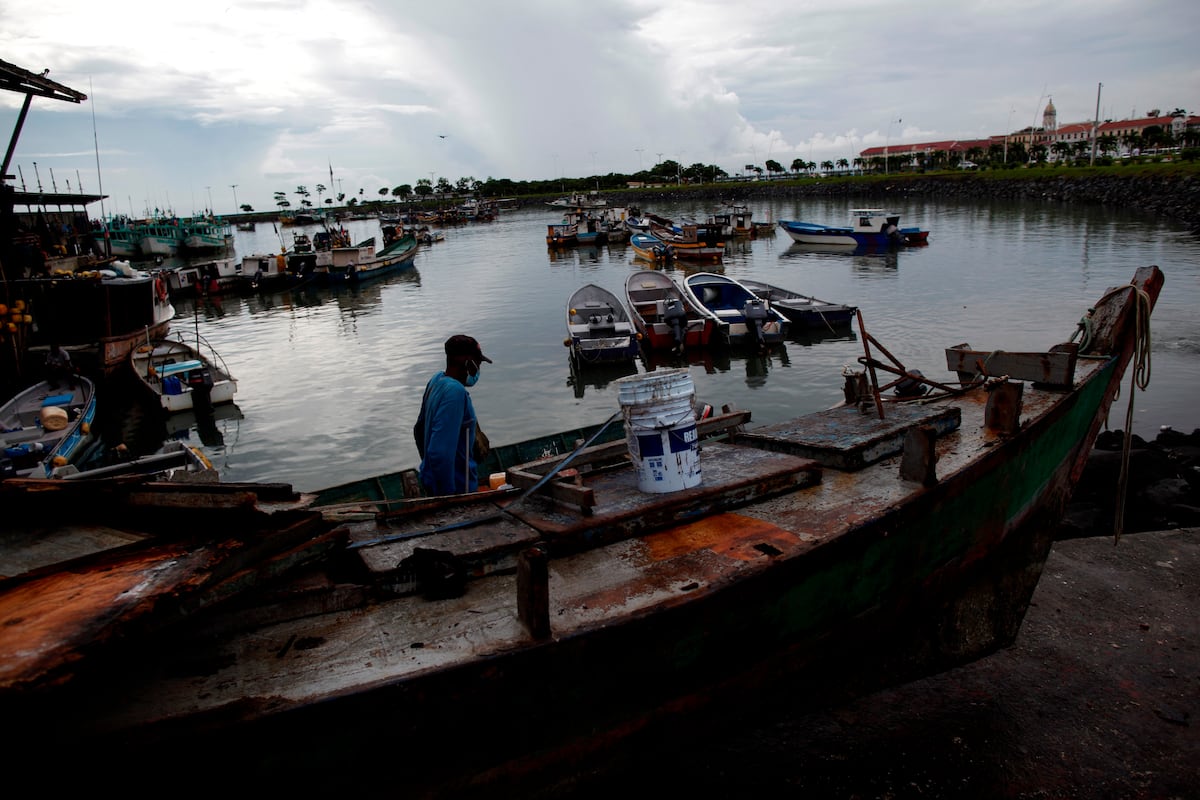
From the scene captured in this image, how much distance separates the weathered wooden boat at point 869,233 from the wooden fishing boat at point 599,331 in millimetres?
24420

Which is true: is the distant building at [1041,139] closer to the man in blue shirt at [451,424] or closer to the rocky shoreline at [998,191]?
the rocky shoreline at [998,191]

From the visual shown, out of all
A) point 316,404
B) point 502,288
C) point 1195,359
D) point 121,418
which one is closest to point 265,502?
point 316,404

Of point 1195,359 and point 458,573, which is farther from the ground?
point 458,573

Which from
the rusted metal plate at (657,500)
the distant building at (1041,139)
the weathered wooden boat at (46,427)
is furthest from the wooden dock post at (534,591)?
the distant building at (1041,139)

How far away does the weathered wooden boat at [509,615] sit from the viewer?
7.79ft

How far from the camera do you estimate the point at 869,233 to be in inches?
1585

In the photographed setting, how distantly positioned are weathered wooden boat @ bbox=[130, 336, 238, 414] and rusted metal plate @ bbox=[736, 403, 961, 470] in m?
14.6

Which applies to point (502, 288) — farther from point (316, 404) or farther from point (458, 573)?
point (458, 573)

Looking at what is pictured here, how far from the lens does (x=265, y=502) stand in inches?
135

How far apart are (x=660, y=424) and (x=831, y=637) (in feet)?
5.33

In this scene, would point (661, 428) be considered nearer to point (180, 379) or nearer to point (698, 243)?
point (180, 379)

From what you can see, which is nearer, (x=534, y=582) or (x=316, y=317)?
(x=534, y=582)

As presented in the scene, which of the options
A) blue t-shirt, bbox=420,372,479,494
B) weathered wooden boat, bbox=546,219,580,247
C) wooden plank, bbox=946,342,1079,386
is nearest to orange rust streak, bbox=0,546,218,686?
blue t-shirt, bbox=420,372,479,494

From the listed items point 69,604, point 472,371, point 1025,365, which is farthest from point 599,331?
point 69,604
